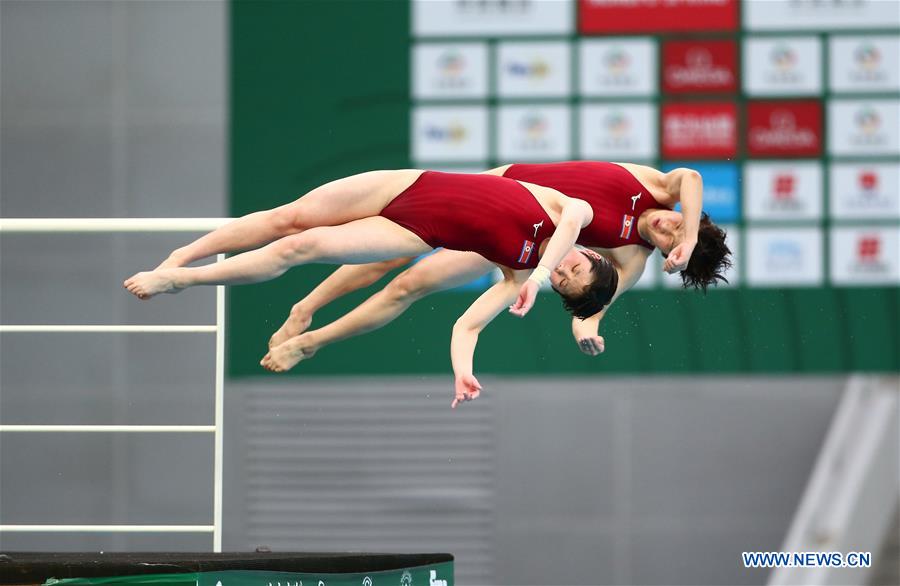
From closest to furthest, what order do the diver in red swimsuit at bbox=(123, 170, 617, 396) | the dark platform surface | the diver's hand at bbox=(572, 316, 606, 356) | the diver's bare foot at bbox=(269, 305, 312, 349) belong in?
1. the dark platform surface
2. the diver in red swimsuit at bbox=(123, 170, 617, 396)
3. the diver's hand at bbox=(572, 316, 606, 356)
4. the diver's bare foot at bbox=(269, 305, 312, 349)

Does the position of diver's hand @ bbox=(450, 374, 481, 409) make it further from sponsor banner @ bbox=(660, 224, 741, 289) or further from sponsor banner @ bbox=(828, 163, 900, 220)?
sponsor banner @ bbox=(828, 163, 900, 220)

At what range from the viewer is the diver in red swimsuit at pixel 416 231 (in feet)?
11.6

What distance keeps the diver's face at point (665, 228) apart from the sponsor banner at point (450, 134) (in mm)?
1935

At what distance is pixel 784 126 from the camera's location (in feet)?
18.3

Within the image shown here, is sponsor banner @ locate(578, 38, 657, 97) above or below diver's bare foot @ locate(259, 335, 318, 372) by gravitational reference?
above

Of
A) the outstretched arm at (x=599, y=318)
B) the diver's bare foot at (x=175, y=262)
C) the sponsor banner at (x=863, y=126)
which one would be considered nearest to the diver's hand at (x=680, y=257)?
the outstretched arm at (x=599, y=318)

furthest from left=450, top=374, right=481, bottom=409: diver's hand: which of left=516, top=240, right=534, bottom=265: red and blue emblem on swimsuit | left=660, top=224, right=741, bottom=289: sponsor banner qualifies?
left=660, top=224, right=741, bottom=289: sponsor banner

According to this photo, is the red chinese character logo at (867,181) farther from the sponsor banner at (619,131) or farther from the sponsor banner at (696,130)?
the sponsor banner at (619,131)

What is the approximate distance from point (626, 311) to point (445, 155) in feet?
3.70

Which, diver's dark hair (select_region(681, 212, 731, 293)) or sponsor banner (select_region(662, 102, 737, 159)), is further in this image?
sponsor banner (select_region(662, 102, 737, 159))

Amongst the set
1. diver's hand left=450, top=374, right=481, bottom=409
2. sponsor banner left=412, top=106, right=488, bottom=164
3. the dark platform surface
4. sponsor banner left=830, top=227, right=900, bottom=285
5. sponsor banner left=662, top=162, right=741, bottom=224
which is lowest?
the dark platform surface

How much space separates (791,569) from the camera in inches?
228

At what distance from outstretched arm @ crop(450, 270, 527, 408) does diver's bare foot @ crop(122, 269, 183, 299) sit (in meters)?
0.83

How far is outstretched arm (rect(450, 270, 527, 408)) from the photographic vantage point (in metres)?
3.43
